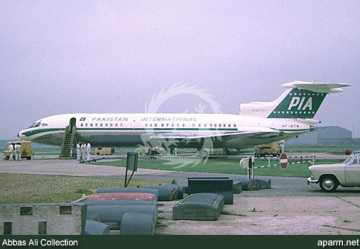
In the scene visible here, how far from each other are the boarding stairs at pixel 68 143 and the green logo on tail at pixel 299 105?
18.0 meters

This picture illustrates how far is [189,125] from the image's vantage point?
1706 inches

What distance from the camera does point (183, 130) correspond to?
142 feet

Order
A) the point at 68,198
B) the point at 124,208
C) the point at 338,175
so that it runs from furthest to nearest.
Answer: the point at 338,175, the point at 68,198, the point at 124,208

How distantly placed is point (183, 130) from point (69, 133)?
10284 millimetres

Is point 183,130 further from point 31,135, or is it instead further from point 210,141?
point 31,135

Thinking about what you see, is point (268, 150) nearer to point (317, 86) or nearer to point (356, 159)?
point (317, 86)

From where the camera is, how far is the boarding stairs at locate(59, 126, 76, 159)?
1666 inches

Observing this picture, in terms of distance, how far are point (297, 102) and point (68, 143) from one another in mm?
20958
